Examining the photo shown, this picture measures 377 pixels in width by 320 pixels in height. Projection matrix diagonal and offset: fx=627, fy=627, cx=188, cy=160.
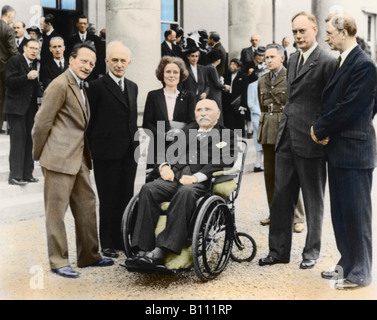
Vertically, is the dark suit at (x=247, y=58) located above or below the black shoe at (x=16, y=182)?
above

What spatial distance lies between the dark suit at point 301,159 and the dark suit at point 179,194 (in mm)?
456

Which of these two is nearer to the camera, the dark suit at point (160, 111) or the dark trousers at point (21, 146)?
the dark suit at point (160, 111)

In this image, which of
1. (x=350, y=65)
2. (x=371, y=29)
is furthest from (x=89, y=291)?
(x=371, y=29)

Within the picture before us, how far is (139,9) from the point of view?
8.26m

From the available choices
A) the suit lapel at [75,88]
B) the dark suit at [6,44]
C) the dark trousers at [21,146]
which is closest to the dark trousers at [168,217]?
the suit lapel at [75,88]

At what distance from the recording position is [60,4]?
39.1 ft

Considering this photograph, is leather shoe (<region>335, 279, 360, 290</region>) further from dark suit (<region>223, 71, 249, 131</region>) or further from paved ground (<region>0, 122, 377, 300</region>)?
dark suit (<region>223, 71, 249, 131</region>)

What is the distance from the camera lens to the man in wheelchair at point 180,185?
14.1ft

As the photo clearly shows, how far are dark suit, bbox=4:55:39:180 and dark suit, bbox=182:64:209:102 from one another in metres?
2.20

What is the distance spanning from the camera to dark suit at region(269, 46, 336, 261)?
15.3ft

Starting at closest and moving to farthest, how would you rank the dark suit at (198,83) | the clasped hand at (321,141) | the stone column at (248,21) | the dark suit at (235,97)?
the clasped hand at (321,141) < the dark suit at (198,83) < the dark suit at (235,97) < the stone column at (248,21)

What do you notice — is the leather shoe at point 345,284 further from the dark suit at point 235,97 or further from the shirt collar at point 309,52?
the dark suit at point 235,97

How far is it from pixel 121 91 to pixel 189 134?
0.66 metres

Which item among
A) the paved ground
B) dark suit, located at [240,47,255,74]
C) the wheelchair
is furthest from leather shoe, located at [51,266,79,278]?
dark suit, located at [240,47,255,74]
